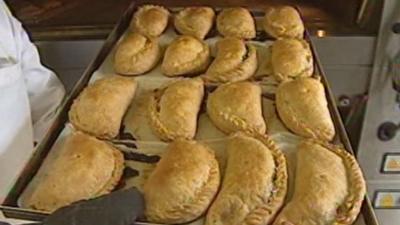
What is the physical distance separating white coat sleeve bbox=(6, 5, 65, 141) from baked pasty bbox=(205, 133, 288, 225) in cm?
63

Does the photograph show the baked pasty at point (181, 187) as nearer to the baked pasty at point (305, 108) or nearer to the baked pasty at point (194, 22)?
the baked pasty at point (305, 108)

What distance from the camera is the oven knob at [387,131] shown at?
159 cm

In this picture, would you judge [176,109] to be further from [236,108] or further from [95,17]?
[95,17]

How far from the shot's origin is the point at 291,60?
111 centimetres

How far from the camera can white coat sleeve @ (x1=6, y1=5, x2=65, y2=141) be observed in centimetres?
134

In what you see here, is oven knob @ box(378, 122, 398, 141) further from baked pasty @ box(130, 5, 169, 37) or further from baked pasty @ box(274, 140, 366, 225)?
baked pasty @ box(274, 140, 366, 225)

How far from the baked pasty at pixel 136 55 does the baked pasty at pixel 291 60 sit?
9.3 inches

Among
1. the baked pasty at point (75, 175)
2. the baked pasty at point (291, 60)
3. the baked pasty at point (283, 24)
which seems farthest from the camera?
the baked pasty at point (283, 24)

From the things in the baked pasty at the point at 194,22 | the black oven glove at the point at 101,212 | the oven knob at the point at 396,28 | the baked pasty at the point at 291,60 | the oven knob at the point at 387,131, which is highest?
the black oven glove at the point at 101,212

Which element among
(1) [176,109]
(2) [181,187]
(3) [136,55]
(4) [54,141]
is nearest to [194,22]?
(3) [136,55]

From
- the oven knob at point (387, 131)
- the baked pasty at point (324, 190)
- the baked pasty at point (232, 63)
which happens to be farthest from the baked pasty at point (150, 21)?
the oven knob at point (387, 131)

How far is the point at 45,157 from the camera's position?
0.91 meters

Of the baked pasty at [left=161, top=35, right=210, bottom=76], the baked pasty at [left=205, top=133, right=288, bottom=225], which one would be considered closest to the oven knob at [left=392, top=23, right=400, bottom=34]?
the baked pasty at [left=161, top=35, right=210, bottom=76]

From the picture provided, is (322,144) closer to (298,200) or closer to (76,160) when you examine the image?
(298,200)
